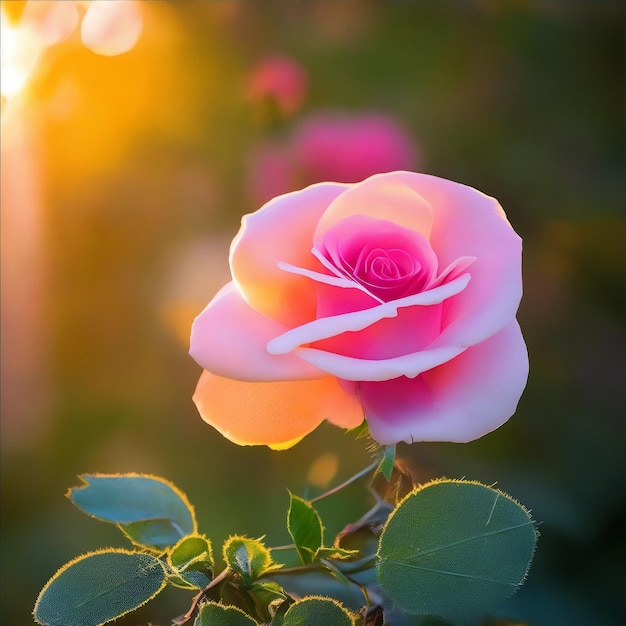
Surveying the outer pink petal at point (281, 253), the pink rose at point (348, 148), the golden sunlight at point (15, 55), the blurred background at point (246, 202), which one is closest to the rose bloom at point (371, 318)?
the outer pink petal at point (281, 253)

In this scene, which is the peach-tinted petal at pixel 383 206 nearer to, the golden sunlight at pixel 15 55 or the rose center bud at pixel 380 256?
the rose center bud at pixel 380 256

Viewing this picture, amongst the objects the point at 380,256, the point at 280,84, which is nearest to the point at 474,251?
the point at 380,256

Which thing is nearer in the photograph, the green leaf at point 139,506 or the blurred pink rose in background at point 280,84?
the green leaf at point 139,506

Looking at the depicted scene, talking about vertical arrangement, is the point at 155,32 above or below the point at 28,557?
above

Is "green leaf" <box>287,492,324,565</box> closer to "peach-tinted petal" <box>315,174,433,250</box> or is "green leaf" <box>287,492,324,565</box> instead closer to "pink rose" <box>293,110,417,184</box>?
"peach-tinted petal" <box>315,174,433,250</box>

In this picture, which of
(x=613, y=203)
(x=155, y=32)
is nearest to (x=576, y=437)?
(x=613, y=203)

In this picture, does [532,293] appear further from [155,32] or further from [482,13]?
[155,32]
